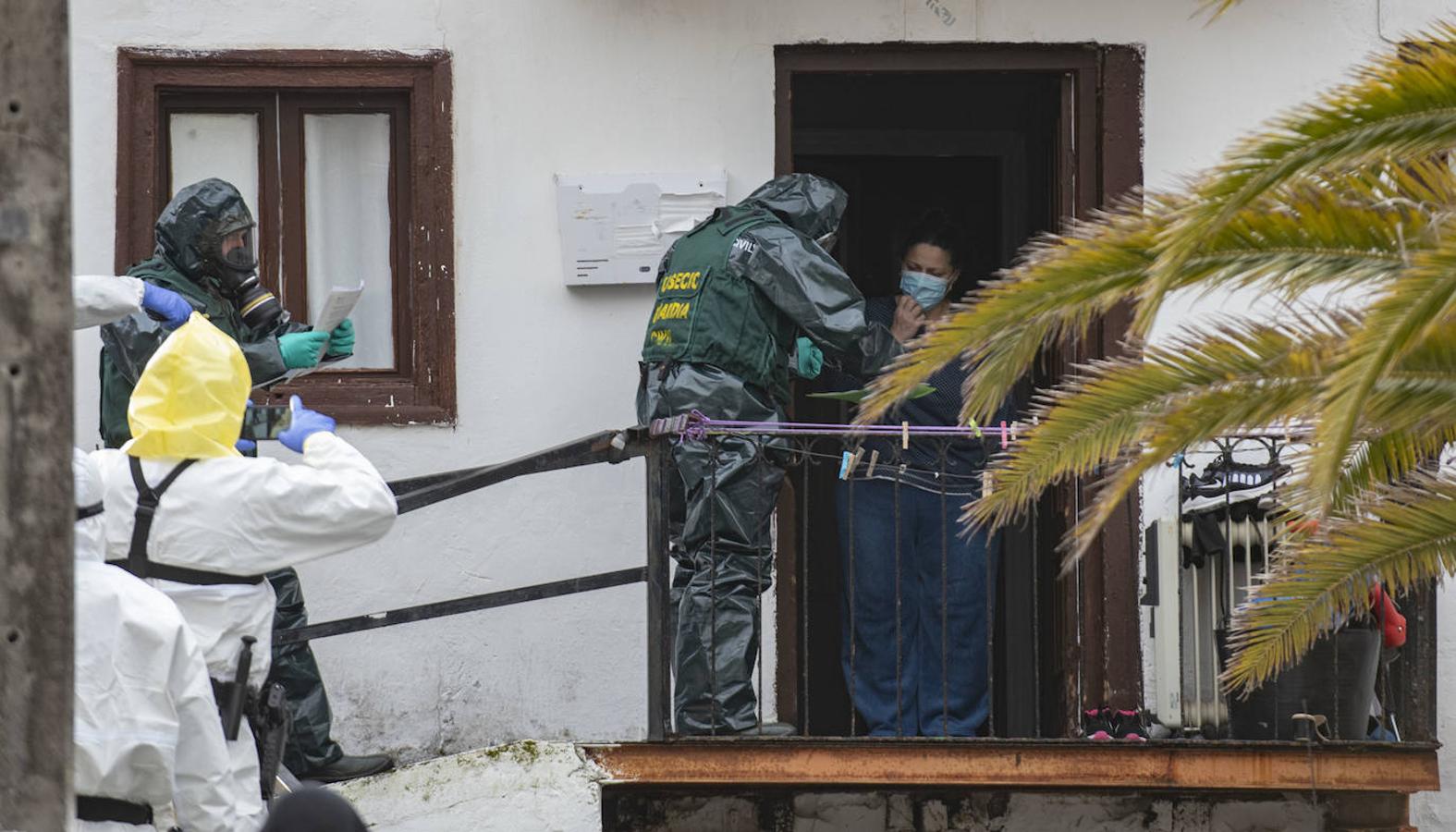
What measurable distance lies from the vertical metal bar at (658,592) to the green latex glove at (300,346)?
1192 millimetres

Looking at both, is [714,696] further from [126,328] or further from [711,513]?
[126,328]

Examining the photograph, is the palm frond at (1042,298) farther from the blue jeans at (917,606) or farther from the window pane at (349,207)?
the window pane at (349,207)

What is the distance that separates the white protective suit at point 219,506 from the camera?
704 cm

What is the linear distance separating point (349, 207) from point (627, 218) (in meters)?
1.12

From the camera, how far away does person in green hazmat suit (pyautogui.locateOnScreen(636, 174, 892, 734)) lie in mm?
8898

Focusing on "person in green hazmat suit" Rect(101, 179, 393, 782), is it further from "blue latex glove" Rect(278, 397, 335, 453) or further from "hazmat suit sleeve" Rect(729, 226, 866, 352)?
"hazmat suit sleeve" Rect(729, 226, 866, 352)

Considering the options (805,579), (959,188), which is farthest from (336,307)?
(959,188)

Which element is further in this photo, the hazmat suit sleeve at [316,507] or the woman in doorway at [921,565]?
the woman in doorway at [921,565]

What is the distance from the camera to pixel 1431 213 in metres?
6.92

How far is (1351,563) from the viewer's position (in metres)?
7.80

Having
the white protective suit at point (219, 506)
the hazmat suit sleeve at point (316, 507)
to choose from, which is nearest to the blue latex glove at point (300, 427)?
the hazmat suit sleeve at point (316, 507)

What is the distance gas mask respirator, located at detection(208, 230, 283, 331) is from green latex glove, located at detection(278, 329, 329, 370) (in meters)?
0.10

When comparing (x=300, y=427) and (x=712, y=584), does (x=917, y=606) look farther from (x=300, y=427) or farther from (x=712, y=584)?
(x=300, y=427)

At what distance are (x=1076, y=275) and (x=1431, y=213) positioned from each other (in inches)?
38.0
